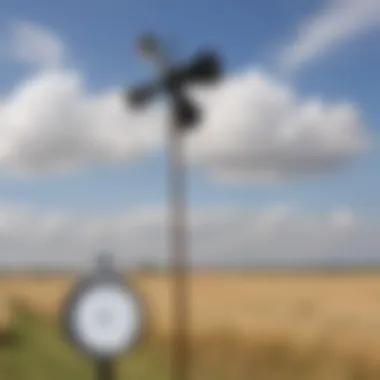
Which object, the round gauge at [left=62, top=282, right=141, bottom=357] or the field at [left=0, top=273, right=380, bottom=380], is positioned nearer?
the round gauge at [left=62, top=282, right=141, bottom=357]

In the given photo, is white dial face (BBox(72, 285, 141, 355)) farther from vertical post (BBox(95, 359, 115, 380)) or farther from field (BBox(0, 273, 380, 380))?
field (BBox(0, 273, 380, 380))

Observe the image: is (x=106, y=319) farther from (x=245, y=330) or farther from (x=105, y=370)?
(x=245, y=330)

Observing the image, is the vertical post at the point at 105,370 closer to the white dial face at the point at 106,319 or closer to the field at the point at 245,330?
the white dial face at the point at 106,319

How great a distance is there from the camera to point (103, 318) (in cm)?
118

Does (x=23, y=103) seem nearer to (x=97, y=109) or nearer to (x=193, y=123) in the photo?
(x=97, y=109)

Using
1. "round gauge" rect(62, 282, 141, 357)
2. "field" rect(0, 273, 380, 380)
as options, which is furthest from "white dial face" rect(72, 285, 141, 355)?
"field" rect(0, 273, 380, 380)

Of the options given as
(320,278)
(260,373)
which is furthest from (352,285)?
(260,373)

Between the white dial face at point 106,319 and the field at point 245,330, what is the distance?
8.1 inches

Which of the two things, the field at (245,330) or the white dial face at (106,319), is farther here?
the field at (245,330)

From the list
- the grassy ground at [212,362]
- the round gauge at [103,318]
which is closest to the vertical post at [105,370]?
the round gauge at [103,318]

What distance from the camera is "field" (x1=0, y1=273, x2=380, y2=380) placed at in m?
1.42

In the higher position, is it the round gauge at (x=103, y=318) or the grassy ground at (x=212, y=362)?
the round gauge at (x=103, y=318)

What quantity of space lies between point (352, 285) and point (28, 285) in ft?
1.73

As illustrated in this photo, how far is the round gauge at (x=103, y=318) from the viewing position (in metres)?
1.18
